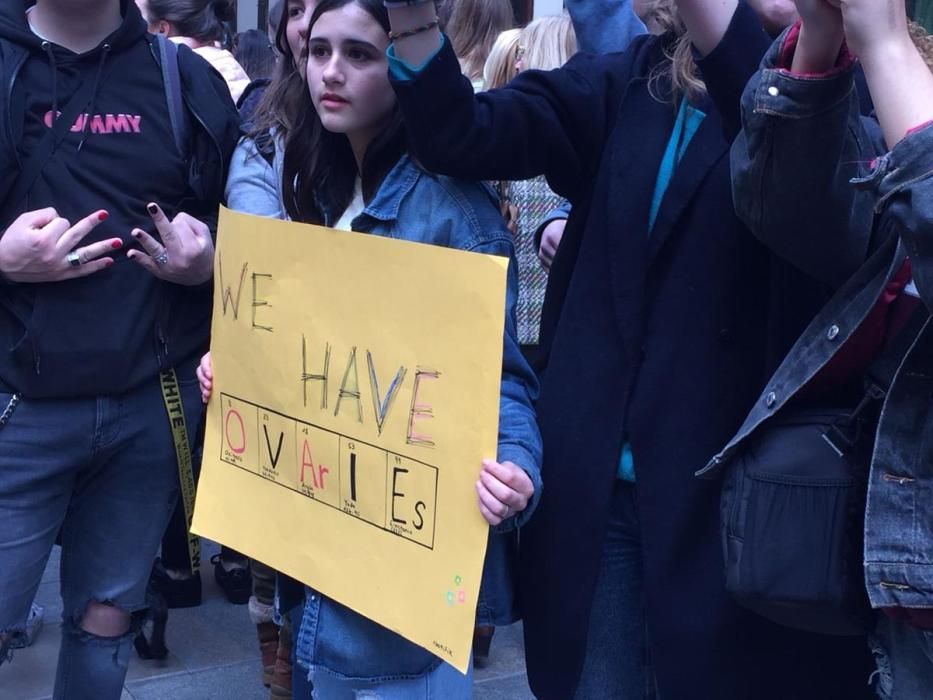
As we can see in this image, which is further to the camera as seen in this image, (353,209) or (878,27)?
(353,209)

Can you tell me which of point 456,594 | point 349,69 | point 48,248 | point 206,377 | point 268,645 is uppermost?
point 349,69

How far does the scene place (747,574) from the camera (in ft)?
4.98

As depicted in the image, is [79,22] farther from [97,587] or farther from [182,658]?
[182,658]

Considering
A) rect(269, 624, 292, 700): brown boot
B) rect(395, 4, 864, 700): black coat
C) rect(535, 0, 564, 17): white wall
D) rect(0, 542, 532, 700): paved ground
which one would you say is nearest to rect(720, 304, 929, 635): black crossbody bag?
rect(395, 4, 864, 700): black coat

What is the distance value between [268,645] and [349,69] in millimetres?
2081

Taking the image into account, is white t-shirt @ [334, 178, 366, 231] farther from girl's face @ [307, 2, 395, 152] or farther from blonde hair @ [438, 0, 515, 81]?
blonde hair @ [438, 0, 515, 81]

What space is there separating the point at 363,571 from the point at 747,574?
28.1 inches

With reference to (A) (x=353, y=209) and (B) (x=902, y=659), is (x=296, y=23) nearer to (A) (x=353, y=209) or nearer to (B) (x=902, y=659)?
(A) (x=353, y=209)

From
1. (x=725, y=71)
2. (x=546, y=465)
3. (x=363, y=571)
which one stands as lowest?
(x=363, y=571)

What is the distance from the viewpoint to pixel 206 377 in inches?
91.5

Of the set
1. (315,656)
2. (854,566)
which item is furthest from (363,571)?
(854,566)

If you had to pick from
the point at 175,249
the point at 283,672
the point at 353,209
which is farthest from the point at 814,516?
the point at 283,672

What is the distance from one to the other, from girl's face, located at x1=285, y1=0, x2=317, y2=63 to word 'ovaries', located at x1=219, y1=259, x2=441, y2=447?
0.50 metres

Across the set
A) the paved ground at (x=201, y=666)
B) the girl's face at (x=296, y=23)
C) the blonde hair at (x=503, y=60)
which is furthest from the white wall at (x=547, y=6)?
the girl's face at (x=296, y=23)
